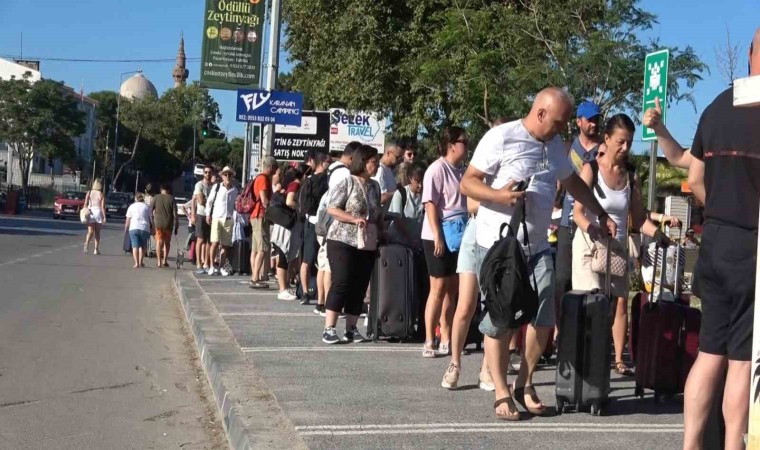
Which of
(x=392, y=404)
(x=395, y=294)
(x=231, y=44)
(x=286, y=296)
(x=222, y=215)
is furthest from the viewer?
(x=231, y=44)

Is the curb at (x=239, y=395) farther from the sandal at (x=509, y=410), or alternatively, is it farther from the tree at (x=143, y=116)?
the tree at (x=143, y=116)

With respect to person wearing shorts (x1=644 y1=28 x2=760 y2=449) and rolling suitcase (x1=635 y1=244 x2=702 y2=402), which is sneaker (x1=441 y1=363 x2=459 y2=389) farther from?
person wearing shorts (x1=644 y1=28 x2=760 y2=449)

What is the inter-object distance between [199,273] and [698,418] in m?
14.3

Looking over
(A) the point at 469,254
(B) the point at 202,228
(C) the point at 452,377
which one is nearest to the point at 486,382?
(C) the point at 452,377

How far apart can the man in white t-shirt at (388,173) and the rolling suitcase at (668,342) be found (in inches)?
180

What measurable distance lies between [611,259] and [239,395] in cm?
275

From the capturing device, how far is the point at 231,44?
20219mm

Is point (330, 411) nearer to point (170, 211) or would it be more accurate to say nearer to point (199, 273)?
point (199, 273)

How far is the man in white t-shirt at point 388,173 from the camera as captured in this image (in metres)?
11.0

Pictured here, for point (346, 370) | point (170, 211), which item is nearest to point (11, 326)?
point (346, 370)

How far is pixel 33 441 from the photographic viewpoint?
6418mm

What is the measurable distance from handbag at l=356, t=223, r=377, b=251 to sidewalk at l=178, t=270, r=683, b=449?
871mm

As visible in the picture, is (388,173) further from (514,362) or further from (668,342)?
(668,342)

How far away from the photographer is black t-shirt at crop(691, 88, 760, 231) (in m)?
4.49
